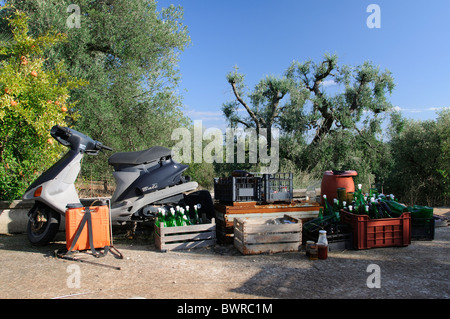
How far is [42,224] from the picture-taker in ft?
17.6

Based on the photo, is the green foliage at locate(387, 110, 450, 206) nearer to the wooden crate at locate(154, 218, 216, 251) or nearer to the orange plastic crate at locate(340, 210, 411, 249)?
the orange plastic crate at locate(340, 210, 411, 249)

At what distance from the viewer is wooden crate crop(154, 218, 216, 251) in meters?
4.99

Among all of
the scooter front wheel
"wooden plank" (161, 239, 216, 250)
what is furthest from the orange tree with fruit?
"wooden plank" (161, 239, 216, 250)

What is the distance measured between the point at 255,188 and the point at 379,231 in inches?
74.3

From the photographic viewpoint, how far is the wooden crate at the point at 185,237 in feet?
16.4

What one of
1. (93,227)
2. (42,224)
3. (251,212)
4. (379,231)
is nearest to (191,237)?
(251,212)

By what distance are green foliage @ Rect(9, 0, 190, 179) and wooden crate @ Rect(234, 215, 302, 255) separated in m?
7.37

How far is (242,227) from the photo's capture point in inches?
190

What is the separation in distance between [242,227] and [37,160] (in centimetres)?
438

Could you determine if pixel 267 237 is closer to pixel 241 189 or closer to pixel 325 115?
pixel 241 189

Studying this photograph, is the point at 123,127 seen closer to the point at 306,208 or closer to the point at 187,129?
the point at 187,129

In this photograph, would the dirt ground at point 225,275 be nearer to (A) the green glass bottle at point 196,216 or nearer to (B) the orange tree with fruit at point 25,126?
(A) the green glass bottle at point 196,216

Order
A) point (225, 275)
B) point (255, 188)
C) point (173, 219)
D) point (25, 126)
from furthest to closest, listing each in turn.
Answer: point (25, 126)
point (255, 188)
point (173, 219)
point (225, 275)
